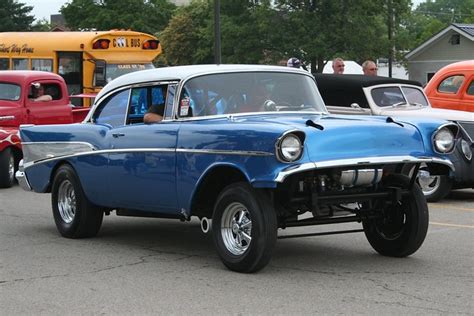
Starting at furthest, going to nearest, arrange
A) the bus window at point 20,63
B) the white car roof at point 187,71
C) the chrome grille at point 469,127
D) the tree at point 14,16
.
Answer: the tree at point 14,16, the bus window at point 20,63, the chrome grille at point 469,127, the white car roof at point 187,71

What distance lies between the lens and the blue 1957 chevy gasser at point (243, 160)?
23.7ft

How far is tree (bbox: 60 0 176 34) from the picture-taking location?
73.7 metres

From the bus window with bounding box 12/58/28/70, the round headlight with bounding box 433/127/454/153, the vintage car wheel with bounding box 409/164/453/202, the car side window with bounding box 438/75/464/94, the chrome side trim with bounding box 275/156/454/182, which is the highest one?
the bus window with bounding box 12/58/28/70

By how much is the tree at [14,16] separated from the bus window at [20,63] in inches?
2706

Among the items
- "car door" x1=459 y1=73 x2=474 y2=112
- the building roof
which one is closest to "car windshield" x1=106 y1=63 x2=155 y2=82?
"car door" x1=459 y1=73 x2=474 y2=112

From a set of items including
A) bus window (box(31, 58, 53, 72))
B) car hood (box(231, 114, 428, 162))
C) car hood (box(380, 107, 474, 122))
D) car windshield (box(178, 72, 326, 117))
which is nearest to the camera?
car hood (box(231, 114, 428, 162))

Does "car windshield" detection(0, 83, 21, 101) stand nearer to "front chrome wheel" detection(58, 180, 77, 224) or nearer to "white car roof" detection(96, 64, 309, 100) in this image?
"front chrome wheel" detection(58, 180, 77, 224)

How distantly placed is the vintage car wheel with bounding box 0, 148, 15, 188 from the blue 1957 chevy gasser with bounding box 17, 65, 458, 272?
5.61 meters

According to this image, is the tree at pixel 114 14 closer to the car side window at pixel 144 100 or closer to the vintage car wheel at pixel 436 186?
the vintage car wheel at pixel 436 186

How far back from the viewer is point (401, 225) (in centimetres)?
823

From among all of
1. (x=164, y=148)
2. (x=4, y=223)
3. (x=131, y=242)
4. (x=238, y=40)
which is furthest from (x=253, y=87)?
(x=238, y=40)

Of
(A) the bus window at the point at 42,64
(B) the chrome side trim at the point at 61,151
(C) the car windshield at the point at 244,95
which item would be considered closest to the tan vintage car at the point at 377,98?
(C) the car windshield at the point at 244,95

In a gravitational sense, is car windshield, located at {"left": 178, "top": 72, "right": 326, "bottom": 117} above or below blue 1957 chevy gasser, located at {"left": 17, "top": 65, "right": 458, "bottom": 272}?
above

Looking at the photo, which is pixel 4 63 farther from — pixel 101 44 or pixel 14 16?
pixel 14 16
